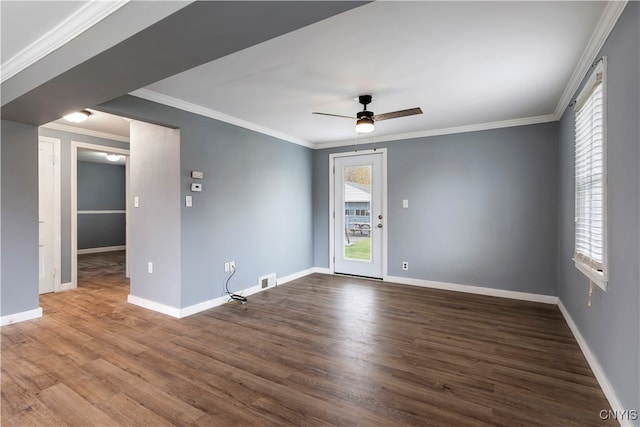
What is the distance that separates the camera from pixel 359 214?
213 inches

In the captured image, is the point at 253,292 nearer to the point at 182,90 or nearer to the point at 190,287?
the point at 190,287

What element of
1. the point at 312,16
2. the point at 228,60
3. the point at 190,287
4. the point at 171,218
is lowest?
the point at 190,287

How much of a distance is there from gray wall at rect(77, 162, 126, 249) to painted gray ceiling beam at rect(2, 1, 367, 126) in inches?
269

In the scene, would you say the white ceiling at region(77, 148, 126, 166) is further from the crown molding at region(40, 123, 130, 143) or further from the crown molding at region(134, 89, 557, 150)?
the crown molding at region(134, 89, 557, 150)

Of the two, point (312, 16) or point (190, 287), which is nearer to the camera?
point (312, 16)

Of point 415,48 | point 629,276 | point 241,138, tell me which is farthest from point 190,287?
point 629,276

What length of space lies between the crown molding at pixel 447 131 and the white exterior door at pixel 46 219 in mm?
4141

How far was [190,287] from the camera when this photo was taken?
11.7 ft

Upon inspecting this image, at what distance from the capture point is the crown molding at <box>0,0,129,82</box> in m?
1.74

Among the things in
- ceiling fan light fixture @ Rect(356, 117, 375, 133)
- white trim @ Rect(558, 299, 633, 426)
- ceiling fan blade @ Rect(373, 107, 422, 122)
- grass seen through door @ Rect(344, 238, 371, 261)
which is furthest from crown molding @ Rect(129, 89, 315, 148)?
white trim @ Rect(558, 299, 633, 426)

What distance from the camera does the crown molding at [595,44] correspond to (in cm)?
180

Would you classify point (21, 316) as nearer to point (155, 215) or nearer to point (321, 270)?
point (155, 215)

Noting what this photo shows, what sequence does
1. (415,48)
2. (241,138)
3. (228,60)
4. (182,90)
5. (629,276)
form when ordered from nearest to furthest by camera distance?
1. (629,276)
2. (415,48)
3. (228,60)
4. (182,90)
5. (241,138)

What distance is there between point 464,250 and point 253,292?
3159 mm
